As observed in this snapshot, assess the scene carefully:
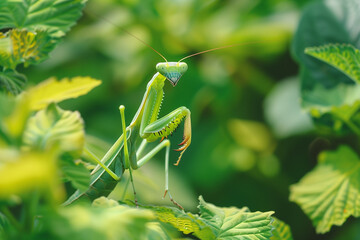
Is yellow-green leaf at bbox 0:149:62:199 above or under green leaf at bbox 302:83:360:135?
above

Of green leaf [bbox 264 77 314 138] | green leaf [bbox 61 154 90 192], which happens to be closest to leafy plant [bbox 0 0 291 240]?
green leaf [bbox 61 154 90 192]

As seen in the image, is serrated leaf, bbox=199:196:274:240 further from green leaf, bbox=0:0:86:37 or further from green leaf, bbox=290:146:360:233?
green leaf, bbox=0:0:86:37

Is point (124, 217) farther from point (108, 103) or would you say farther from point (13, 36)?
point (108, 103)

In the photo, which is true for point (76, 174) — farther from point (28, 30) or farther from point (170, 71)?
point (170, 71)

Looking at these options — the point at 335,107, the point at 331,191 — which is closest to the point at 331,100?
the point at 335,107

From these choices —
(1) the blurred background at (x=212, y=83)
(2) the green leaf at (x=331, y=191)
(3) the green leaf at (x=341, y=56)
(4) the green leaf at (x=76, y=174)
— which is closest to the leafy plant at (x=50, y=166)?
(4) the green leaf at (x=76, y=174)

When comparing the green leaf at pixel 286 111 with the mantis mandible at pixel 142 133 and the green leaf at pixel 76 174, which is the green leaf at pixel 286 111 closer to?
the mantis mandible at pixel 142 133
